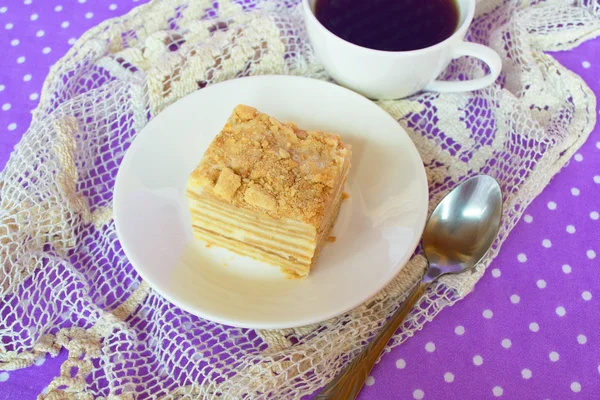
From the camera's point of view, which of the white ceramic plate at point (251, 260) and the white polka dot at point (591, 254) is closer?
the white ceramic plate at point (251, 260)

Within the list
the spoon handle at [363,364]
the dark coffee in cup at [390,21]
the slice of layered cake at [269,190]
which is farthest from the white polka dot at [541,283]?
the dark coffee in cup at [390,21]

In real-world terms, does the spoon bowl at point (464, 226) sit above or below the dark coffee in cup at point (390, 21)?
below

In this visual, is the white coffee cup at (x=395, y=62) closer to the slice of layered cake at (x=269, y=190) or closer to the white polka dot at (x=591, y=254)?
the slice of layered cake at (x=269, y=190)

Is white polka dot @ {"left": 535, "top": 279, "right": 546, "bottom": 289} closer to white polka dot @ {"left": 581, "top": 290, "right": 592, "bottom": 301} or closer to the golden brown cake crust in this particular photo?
white polka dot @ {"left": 581, "top": 290, "right": 592, "bottom": 301}

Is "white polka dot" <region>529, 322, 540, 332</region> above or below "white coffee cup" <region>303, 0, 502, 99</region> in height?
below

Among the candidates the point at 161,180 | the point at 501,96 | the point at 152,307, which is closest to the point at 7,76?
the point at 161,180

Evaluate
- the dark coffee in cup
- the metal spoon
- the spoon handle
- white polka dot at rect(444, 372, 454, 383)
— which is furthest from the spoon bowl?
the dark coffee in cup

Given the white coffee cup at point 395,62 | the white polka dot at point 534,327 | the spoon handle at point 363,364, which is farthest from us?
the white coffee cup at point 395,62

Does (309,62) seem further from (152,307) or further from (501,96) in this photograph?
(152,307)
